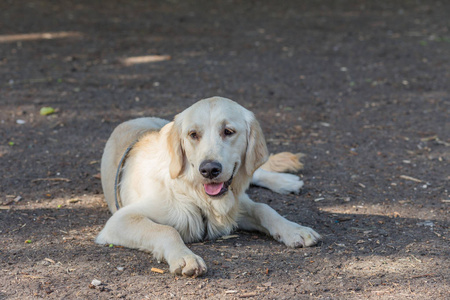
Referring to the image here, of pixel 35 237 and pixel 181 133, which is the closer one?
pixel 181 133

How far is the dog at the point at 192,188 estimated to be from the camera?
12.5 ft

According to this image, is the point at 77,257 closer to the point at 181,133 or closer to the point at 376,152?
the point at 181,133

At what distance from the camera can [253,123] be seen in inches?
161

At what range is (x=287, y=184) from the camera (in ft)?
17.6

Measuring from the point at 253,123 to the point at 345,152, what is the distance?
2543 millimetres

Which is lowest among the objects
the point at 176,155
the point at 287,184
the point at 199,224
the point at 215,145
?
the point at 287,184

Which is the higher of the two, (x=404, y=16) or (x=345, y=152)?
(x=404, y=16)

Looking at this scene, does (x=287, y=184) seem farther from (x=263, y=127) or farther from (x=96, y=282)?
(x=96, y=282)

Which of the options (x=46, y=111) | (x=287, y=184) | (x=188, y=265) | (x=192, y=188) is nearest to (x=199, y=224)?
(x=192, y=188)

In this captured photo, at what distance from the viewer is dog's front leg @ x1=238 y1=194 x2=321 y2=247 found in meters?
4.11

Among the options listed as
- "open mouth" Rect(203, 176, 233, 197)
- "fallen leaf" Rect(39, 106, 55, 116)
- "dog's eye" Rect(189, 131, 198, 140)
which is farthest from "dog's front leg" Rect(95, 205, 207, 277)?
"fallen leaf" Rect(39, 106, 55, 116)

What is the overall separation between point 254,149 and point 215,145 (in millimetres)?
370

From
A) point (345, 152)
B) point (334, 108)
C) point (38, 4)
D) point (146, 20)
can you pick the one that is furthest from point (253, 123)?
point (38, 4)

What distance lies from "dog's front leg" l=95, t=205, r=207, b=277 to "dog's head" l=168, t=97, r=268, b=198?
14.9 inches
